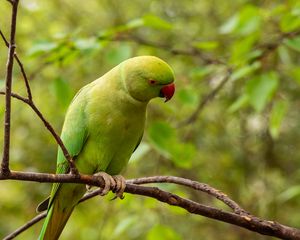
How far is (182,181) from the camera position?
5.26 feet

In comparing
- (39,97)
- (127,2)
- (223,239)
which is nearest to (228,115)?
(223,239)

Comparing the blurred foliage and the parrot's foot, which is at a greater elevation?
the blurred foliage

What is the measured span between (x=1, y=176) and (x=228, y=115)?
3.23 m

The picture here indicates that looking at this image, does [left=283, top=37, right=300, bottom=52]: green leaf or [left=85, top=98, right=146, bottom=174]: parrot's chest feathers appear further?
[left=283, top=37, right=300, bottom=52]: green leaf

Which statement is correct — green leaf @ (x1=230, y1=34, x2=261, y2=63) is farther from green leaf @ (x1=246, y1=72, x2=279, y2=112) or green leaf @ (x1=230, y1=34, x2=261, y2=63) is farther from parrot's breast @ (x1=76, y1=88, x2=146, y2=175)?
parrot's breast @ (x1=76, y1=88, x2=146, y2=175)

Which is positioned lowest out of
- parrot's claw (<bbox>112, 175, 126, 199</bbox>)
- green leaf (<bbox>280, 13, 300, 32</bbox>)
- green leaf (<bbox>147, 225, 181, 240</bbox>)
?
green leaf (<bbox>147, 225, 181, 240</bbox>)

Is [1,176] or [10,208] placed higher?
[10,208]

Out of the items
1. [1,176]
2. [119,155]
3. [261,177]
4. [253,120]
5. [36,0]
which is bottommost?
[1,176]

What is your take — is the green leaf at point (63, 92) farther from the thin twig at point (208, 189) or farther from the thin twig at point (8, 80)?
the thin twig at point (8, 80)

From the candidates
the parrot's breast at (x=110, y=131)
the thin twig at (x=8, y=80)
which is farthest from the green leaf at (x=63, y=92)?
the thin twig at (x=8, y=80)

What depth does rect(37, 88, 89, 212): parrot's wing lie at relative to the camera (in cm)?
207

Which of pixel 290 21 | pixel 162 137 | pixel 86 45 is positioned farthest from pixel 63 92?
pixel 290 21

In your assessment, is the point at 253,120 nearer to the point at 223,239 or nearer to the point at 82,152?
the point at 223,239

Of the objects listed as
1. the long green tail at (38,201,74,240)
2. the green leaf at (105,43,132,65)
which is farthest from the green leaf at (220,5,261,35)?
the long green tail at (38,201,74,240)
